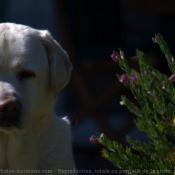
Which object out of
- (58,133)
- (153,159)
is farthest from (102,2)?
(153,159)

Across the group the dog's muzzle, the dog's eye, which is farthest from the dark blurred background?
the dog's muzzle

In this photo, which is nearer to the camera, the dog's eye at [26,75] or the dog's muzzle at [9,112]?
the dog's muzzle at [9,112]

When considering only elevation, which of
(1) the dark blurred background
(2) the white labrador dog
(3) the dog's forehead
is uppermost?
(3) the dog's forehead

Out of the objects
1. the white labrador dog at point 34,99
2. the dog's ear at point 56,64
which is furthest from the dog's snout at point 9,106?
the dog's ear at point 56,64

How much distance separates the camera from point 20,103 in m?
4.21

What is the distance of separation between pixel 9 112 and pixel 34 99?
0.32 m

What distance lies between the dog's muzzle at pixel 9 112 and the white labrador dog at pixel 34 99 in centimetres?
7

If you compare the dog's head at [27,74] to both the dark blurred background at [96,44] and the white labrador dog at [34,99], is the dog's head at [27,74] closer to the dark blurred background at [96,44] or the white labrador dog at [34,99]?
the white labrador dog at [34,99]

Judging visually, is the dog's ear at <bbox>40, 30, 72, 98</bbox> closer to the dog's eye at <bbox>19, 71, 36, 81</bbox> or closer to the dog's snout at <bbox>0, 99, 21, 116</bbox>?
the dog's eye at <bbox>19, 71, 36, 81</bbox>

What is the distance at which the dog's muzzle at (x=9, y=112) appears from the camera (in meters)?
4.11

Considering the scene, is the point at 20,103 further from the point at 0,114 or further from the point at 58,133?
the point at 58,133

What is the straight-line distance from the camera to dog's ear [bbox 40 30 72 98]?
4.54 metres

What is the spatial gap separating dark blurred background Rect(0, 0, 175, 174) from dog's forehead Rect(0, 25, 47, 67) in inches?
121

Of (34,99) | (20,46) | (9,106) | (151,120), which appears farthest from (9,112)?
(151,120)
